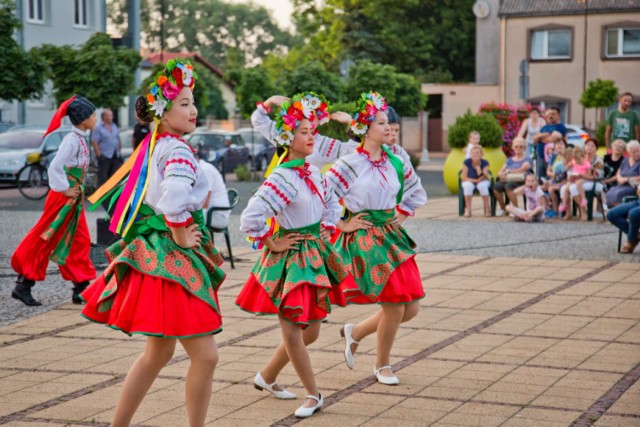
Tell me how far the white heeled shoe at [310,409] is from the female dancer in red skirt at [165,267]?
99 centimetres

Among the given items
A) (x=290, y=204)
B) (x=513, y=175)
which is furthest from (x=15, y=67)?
(x=290, y=204)

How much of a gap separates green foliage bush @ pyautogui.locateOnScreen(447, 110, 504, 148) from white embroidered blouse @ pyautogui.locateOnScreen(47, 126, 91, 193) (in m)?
13.4

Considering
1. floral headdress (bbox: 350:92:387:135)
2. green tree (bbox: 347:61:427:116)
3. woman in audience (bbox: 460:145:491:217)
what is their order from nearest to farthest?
floral headdress (bbox: 350:92:387:135) → woman in audience (bbox: 460:145:491:217) → green tree (bbox: 347:61:427:116)

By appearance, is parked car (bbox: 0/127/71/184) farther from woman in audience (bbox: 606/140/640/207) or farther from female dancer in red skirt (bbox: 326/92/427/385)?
female dancer in red skirt (bbox: 326/92/427/385)

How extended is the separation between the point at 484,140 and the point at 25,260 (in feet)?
45.5

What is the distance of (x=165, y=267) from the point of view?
5145 mm

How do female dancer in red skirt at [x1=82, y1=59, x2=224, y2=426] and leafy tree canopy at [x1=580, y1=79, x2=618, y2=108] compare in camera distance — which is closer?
female dancer in red skirt at [x1=82, y1=59, x2=224, y2=426]

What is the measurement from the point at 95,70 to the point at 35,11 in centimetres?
1356

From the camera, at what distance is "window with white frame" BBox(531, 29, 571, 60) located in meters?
48.1

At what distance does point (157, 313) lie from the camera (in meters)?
5.09

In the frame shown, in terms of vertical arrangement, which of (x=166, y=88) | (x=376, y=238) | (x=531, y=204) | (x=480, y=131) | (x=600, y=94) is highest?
(x=600, y=94)

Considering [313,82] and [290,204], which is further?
[313,82]

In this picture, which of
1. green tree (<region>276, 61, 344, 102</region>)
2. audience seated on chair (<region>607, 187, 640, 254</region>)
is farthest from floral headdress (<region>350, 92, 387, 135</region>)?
green tree (<region>276, 61, 344, 102</region>)

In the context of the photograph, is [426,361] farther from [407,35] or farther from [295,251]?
[407,35]
